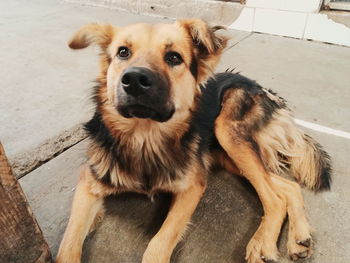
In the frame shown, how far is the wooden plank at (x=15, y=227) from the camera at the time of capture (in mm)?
1113

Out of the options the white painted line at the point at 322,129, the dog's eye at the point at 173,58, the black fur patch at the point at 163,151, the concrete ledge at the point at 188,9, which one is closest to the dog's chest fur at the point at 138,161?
the black fur patch at the point at 163,151

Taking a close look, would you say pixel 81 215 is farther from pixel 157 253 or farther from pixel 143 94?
pixel 143 94

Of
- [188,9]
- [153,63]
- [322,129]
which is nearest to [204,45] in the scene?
[153,63]

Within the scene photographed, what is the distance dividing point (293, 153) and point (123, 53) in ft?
4.48

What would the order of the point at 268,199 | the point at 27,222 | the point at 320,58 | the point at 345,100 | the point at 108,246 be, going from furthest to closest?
the point at 320,58 < the point at 345,100 < the point at 268,199 < the point at 108,246 < the point at 27,222

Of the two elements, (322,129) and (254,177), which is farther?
(322,129)

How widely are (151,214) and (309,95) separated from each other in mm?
2174

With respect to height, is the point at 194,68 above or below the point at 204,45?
below

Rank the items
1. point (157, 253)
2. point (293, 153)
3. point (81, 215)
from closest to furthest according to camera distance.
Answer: point (157, 253) < point (81, 215) < point (293, 153)

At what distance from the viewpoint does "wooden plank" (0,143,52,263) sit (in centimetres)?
111

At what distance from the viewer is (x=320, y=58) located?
→ 3832 mm

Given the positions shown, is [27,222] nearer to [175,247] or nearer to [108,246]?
[108,246]

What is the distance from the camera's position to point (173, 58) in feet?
5.47

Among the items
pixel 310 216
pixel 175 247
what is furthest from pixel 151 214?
pixel 310 216
